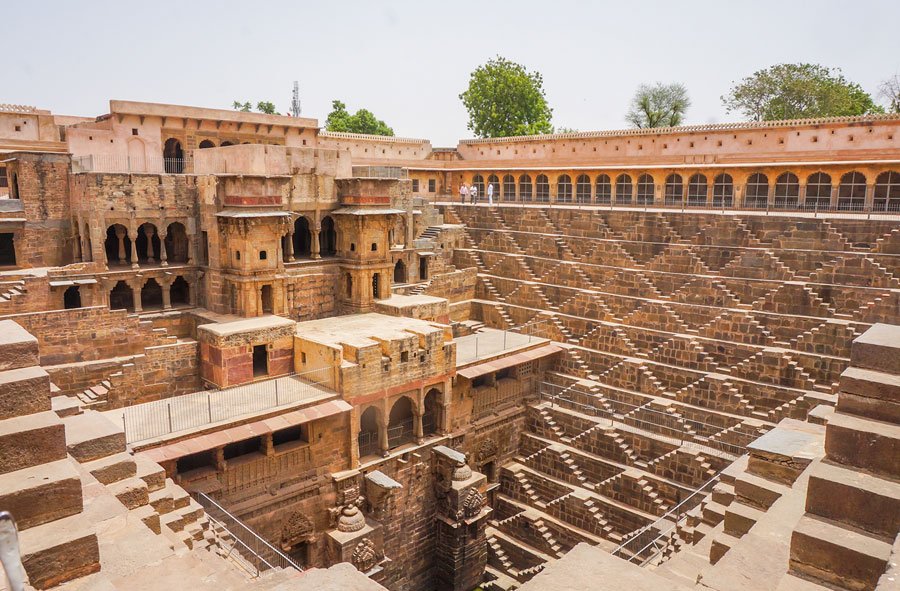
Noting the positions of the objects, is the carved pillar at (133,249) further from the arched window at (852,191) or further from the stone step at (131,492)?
the arched window at (852,191)

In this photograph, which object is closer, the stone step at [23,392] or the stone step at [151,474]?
the stone step at [23,392]

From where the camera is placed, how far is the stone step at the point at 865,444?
209 inches

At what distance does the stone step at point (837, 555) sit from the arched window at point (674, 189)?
77.7 ft

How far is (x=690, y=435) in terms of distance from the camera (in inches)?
679

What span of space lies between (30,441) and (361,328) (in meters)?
13.3

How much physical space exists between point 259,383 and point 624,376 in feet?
35.4

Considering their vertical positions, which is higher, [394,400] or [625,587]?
[625,587]

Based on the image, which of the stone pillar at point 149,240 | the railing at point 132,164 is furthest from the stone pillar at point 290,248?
the railing at point 132,164

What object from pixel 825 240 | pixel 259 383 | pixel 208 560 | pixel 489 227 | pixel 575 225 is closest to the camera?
pixel 208 560

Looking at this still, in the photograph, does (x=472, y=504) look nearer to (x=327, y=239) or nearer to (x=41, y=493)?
(x=327, y=239)

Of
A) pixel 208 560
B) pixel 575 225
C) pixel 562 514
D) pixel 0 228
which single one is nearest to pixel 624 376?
pixel 562 514

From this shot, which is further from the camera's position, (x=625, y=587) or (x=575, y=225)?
(x=575, y=225)

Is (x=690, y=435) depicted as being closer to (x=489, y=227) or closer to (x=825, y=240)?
(x=825, y=240)

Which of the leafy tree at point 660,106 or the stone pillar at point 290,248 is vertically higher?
the leafy tree at point 660,106
